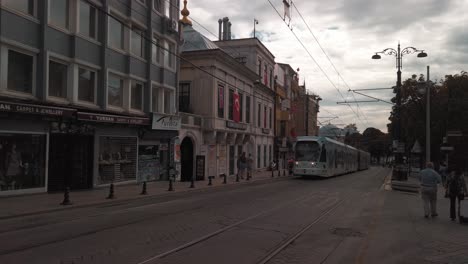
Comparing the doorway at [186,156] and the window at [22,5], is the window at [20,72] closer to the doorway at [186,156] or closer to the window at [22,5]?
the window at [22,5]

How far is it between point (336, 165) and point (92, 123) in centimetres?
2398

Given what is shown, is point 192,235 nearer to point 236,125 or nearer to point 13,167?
point 13,167

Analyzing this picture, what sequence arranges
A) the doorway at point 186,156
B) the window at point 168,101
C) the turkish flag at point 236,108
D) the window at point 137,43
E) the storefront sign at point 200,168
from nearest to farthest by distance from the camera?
the window at point 137,43
the window at point 168,101
the storefront sign at point 200,168
the doorway at point 186,156
the turkish flag at point 236,108

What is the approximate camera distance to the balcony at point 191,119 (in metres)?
29.2

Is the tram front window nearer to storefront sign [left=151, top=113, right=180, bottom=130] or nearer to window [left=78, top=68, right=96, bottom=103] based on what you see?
storefront sign [left=151, top=113, right=180, bottom=130]

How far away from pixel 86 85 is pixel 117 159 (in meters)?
4.28

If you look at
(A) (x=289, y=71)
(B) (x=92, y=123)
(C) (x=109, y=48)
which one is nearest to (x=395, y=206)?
(B) (x=92, y=123)

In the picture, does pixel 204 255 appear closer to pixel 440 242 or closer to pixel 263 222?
pixel 263 222

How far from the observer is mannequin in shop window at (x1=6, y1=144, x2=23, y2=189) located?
1588 centimetres

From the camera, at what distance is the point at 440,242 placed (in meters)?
9.48

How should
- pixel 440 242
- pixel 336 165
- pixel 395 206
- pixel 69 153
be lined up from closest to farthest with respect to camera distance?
1. pixel 440 242
2. pixel 395 206
3. pixel 69 153
4. pixel 336 165

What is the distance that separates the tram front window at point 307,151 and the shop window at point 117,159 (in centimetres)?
1388

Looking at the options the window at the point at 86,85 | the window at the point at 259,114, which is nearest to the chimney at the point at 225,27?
the window at the point at 259,114

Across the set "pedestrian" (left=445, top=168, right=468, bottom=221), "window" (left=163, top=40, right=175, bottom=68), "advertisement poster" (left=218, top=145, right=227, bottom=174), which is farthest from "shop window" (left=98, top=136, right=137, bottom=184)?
"pedestrian" (left=445, top=168, right=468, bottom=221)
